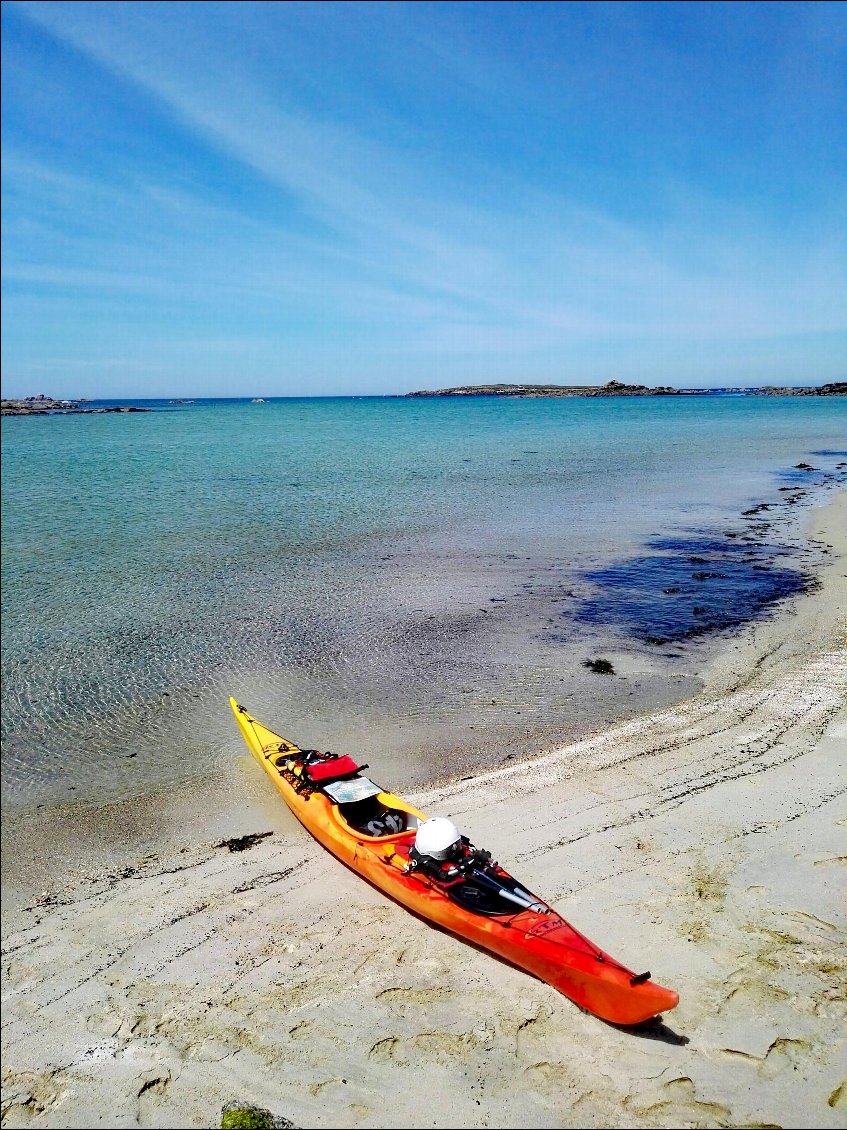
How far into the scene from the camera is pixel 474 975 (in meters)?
6.66

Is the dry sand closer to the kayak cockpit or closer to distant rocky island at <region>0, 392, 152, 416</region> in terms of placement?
the kayak cockpit

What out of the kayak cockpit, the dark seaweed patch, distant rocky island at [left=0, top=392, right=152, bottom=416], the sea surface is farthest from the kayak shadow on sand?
distant rocky island at [left=0, top=392, right=152, bottom=416]

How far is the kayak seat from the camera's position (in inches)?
336

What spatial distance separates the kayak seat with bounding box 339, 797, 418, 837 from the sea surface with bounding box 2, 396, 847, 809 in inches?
62.0

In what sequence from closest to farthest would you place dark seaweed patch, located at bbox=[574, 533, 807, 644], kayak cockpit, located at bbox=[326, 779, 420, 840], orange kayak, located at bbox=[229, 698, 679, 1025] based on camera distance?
orange kayak, located at bbox=[229, 698, 679, 1025]
kayak cockpit, located at bbox=[326, 779, 420, 840]
dark seaweed patch, located at bbox=[574, 533, 807, 644]

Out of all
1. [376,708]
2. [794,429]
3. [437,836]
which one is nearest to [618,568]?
[376,708]

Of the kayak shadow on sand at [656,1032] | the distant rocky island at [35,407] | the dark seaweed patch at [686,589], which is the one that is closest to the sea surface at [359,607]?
the dark seaweed patch at [686,589]

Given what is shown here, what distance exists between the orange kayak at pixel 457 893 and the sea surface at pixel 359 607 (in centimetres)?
160

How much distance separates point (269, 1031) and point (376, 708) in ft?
23.0

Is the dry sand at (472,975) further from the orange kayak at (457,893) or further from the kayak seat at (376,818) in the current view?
the kayak seat at (376,818)

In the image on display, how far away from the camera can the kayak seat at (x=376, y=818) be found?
8.54 metres

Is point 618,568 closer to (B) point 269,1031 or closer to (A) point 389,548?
(A) point 389,548

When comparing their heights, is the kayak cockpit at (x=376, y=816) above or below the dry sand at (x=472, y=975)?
above

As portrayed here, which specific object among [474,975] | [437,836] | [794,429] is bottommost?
[474,975]
